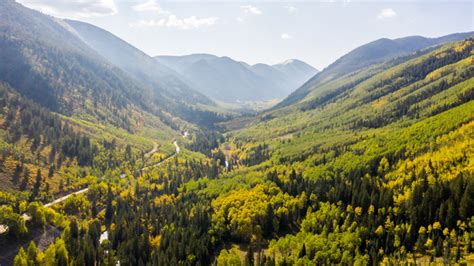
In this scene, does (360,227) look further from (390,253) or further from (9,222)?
(9,222)

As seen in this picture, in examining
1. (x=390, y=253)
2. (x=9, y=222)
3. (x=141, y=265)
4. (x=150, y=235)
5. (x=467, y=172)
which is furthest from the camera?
(x=150, y=235)

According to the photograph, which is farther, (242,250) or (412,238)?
(242,250)

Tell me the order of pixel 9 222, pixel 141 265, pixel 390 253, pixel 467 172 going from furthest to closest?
pixel 467 172 → pixel 9 222 → pixel 141 265 → pixel 390 253

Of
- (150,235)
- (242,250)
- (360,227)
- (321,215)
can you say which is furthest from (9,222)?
(360,227)

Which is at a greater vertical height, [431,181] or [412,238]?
[431,181]

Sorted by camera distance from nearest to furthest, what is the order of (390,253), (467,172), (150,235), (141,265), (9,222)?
(390,253), (141,265), (9,222), (467,172), (150,235)

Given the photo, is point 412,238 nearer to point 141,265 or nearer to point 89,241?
point 141,265

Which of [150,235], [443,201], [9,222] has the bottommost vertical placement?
[150,235]

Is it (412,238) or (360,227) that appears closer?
(412,238)

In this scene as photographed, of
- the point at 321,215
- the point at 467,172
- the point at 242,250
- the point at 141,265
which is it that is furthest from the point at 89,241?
the point at 467,172
